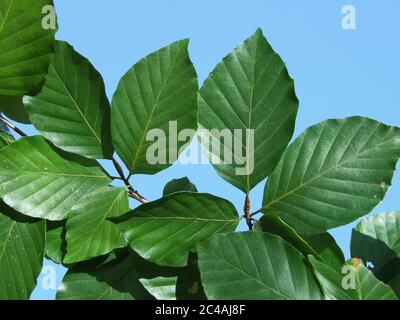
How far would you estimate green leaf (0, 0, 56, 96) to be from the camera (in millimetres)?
974

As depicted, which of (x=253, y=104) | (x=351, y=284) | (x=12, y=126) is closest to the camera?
(x=351, y=284)

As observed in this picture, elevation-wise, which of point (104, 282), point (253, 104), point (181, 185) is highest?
point (253, 104)

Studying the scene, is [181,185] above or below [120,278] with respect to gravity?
above

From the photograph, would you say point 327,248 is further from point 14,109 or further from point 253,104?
point 14,109

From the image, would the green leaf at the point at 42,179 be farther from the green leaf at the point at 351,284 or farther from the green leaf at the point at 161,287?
the green leaf at the point at 351,284

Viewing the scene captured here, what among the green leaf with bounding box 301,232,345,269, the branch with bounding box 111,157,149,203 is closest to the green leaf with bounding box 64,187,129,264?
the branch with bounding box 111,157,149,203

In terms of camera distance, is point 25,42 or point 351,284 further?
point 25,42

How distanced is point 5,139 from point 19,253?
0.16 metres

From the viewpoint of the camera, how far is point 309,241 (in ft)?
3.05

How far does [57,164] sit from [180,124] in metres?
0.18

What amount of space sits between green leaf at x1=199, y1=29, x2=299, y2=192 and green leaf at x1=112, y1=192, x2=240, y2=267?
57 mm

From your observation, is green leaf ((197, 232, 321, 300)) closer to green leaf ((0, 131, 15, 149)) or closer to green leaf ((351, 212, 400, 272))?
green leaf ((351, 212, 400, 272))

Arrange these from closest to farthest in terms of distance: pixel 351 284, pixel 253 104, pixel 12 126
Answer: pixel 351 284 < pixel 253 104 < pixel 12 126

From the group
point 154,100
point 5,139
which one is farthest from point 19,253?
point 154,100
